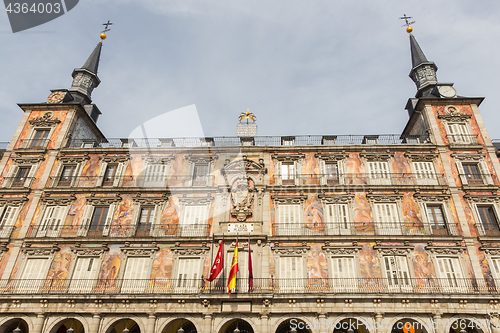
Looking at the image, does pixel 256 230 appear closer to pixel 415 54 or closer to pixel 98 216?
pixel 98 216

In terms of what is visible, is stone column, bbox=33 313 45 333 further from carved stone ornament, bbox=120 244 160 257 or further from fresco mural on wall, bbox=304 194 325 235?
fresco mural on wall, bbox=304 194 325 235

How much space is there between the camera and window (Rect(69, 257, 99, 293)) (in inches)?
883

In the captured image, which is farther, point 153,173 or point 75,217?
point 153,173

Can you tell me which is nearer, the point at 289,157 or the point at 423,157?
the point at 423,157

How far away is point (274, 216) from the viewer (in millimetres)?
24562

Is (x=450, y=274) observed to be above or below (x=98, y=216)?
below

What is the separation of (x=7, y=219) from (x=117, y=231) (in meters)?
8.09

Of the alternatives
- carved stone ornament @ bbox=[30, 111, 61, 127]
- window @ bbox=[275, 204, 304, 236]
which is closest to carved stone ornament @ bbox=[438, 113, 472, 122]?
window @ bbox=[275, 204, 304, 236]

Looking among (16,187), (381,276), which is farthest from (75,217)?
(381,276)

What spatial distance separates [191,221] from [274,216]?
19.2 ft

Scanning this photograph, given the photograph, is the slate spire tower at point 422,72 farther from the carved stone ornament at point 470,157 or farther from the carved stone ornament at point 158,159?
the carved stone ornament at point 158,159

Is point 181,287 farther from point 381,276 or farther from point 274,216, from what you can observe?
point 381,276

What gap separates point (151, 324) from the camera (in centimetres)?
2091

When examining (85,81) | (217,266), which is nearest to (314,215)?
(217,266)
